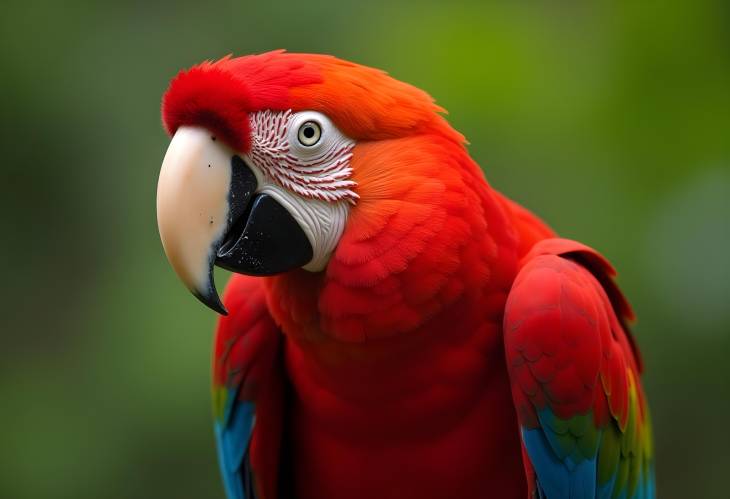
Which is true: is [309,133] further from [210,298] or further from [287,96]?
[210,298]

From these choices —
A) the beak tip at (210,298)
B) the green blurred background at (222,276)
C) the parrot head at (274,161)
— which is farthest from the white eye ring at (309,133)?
the green blurred background at (222,276)

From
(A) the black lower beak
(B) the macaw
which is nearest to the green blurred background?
(B) the macaw

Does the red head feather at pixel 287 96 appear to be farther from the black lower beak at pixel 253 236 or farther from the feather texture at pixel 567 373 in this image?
the feather texture at pixel 567 373

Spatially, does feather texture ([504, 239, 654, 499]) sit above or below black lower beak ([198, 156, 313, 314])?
below

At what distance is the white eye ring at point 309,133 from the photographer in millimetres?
1333

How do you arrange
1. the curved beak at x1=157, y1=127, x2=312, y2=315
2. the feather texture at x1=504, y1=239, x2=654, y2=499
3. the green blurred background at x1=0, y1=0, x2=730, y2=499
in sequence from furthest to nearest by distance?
the green blurred background at x1=0, y1=0, x2=730, y2=499 < the feather texture at x1=504, y1=239, x2=654, y2=499 < the curved beak at x1=157, y1=127, x2=312, y2=315

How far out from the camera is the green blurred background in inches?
114

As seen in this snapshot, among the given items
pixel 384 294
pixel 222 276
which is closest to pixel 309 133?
pixel 384 294

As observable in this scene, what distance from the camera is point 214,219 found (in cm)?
129

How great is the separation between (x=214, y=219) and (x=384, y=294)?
0.31 m

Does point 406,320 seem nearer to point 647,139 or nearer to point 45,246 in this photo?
point 647,139

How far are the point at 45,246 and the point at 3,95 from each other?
0.63 meters

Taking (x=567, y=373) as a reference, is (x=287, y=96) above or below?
above

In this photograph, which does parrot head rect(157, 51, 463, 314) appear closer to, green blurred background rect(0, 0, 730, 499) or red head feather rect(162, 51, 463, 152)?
red head feather rect(162, 51, 463, 152)
